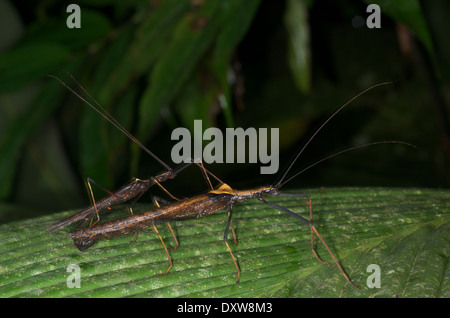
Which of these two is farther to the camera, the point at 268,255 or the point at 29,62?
the point at 29,62

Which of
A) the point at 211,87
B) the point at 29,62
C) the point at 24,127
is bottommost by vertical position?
the point at 24,127

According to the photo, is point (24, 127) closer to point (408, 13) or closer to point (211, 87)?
point (211, 87)

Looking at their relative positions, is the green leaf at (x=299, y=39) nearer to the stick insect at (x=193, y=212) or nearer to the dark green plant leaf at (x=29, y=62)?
the stick insect at (x=193, y=212)

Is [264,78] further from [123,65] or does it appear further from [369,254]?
[369,254]

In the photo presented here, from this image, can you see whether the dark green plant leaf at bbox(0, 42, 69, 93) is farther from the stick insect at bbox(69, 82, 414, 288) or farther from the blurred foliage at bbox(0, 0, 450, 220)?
the stick insect at bbox(69, 82, 414, 288)

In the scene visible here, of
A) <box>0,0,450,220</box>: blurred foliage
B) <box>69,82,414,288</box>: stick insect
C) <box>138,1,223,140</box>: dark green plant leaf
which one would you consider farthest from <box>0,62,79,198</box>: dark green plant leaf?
<box>69,82,414,288</box>: stick insect

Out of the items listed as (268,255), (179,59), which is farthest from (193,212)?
(179,59)
